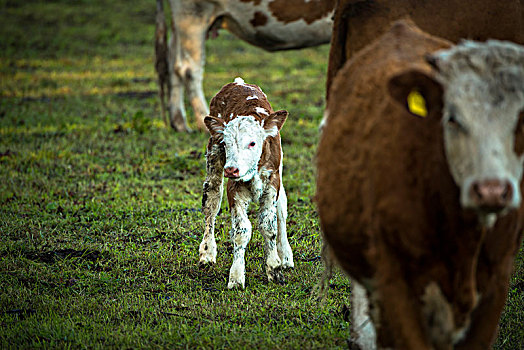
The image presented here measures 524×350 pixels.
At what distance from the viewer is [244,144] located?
18.4ft

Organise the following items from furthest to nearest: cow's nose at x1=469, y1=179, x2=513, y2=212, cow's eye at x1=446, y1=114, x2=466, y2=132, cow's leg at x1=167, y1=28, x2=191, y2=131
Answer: cow's leg at x1=167, y1=28, x2=191, y2=131 → cow's eye at x1=446, y1=114, x2=466, y2=132 → cow's nose at x1=469, y1=179, x2=513, y2=212

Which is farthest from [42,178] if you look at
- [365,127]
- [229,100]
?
[365,127]

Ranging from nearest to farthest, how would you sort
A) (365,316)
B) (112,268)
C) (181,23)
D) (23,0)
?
(365,316)
(112,268)
(181,23)
(23,0)

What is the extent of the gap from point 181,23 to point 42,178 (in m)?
4.30

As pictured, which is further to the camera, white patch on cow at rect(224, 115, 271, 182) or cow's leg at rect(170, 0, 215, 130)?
cow's leg at rect(170, 0, 215, 130)

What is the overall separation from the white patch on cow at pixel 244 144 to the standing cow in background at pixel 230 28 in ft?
18.9

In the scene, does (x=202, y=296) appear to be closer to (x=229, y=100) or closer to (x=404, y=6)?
(x=229, y=100)

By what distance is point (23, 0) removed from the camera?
87.9 ft

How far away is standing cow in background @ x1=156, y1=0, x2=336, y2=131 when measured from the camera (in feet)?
36.5

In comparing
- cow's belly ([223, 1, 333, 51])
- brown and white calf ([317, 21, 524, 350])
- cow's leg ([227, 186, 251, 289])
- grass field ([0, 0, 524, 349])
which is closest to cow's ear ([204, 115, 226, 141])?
cow's leg ([227, 186, 251, 289])

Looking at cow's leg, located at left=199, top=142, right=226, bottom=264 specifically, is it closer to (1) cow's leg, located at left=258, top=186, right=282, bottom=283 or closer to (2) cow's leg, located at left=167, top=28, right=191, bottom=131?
(1) cow's leg, located at left=258, top=186, right=282, bottom=283

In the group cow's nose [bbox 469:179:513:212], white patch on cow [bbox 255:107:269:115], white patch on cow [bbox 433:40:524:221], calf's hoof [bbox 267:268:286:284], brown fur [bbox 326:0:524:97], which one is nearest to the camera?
cow's nose [bbox 469:179:513:212]

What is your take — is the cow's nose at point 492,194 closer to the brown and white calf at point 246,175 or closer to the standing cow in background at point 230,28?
the brown and white calf at point 246,175

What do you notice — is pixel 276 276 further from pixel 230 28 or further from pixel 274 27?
pixel 230 28
